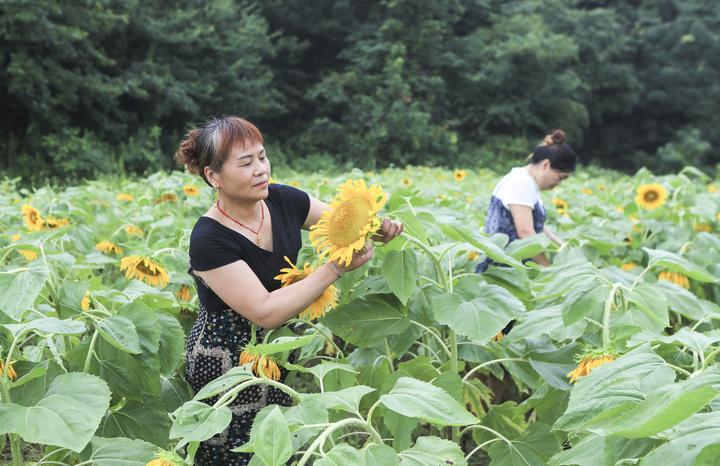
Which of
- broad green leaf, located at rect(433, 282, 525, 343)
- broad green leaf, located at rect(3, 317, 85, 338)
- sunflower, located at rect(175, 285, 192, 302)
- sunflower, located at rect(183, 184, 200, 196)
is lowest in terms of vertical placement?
sunflower, located at rect(183, 184, 200, 196)

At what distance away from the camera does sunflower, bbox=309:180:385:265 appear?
157cm

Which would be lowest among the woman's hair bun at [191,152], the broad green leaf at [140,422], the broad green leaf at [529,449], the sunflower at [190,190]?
the sunflower at [190,190]

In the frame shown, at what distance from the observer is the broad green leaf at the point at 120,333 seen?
1.71 m

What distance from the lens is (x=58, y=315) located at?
6.11ft

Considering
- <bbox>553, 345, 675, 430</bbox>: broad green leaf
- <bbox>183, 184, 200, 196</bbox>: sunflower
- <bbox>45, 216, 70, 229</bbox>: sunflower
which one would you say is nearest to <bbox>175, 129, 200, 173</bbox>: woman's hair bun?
<bbox>553, 345, 675, 430</bbox>: broad green leaf

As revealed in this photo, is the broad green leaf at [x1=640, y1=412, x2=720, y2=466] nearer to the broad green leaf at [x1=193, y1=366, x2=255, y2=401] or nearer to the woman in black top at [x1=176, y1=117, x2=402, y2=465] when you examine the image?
the broad green leaf at [x1=193, y1=366, x2=255, y2=401]

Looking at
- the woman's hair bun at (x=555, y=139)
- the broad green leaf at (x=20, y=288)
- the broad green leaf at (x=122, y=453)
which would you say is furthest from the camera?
the woman's hair bun at (x=555, y=139)

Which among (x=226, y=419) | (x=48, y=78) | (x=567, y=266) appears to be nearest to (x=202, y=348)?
(x=226, y=419)

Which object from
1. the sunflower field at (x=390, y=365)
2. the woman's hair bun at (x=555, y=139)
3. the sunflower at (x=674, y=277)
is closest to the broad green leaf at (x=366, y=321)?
the sunflower field at (x=390, y=365)

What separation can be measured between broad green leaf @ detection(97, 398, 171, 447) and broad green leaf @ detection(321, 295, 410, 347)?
1.41 ft

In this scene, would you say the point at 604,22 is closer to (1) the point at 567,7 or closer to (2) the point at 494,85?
(1) the point at 567,7

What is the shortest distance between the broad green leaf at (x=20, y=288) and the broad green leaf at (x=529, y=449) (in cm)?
101

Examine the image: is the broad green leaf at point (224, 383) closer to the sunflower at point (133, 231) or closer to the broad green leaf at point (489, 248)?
the broad green leaf at point (489, 248)

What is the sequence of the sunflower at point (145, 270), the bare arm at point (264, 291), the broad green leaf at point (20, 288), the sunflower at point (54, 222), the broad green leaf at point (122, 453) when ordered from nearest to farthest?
the broad green leaf at point (122, 453), the broad green leaf at point (20, 288), the bare arm at point (264, 291), the sunflower at point (145, 270), the sunflower at point (54, 222)
